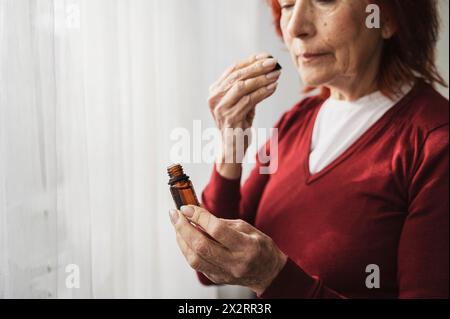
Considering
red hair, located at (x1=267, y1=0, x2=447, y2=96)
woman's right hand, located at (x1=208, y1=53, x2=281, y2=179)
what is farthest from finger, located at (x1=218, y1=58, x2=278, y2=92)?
red hair, located at (x1=267, y1=0, x2=447, y2=96)

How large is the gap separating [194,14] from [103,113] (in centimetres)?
36

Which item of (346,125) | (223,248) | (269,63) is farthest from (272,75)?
(223,248)

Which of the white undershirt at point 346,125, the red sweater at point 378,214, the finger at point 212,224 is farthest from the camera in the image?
the white undershirt at point 346,125

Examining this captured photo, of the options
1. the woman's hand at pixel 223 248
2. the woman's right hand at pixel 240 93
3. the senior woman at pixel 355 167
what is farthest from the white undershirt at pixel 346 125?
the woman's hand at pixel 223 248

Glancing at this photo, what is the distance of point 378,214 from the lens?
766mm

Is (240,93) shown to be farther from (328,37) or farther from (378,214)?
(378,214)

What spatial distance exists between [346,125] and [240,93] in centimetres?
23

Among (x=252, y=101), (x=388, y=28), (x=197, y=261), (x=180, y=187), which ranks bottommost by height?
(x=197, y=261)

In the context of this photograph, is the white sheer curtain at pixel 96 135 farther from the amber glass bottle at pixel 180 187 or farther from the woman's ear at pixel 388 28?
the woman's ear at pixel 388 28

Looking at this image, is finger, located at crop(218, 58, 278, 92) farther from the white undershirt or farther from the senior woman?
the white undershirt

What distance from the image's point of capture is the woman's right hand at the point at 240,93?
74 centimetres

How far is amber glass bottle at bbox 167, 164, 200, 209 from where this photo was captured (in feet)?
1.89

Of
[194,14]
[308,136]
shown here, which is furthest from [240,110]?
[194,14]

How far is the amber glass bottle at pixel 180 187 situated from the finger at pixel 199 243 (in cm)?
2
